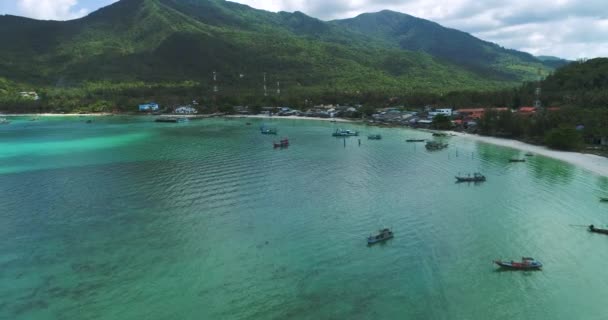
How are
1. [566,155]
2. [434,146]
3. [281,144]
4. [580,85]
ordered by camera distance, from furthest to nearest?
[580,85] → [281,144] → [434,146] → [566,155]

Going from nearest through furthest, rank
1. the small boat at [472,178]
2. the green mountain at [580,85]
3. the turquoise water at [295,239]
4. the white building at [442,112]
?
the turquoise water at [295,239] < the small boat at [472,178] < the green mountain at [580,85] < the white building at [442,112]

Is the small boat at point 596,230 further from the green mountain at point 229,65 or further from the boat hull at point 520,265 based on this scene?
the green mountain at point 229,65

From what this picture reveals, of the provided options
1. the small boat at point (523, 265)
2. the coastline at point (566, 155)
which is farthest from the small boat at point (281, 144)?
the small boat at point (523, 265)

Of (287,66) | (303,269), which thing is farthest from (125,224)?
(287,66)

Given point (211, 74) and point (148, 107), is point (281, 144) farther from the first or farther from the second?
point (211, 74)

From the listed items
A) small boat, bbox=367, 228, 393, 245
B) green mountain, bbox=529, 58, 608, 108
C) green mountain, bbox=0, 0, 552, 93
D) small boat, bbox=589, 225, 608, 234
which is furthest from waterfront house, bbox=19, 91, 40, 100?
small boat, bbox=589, 225, 608, 234

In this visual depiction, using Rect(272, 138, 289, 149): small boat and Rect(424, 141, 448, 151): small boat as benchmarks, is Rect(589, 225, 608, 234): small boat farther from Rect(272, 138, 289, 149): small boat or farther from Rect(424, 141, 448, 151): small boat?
Rect(272, 138, 289, 149): small boat

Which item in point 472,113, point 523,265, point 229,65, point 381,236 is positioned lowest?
point 523,265

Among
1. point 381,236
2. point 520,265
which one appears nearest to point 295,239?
point 381,236
